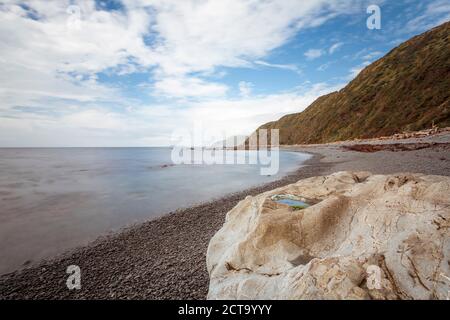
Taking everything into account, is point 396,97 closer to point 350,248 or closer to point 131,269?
point 350,248

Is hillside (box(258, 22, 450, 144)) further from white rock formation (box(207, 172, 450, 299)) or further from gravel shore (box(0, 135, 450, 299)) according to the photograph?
gravel shore (box(0, 135, 450, 299))

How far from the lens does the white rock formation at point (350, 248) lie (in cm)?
332

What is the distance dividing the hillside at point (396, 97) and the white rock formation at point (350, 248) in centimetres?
5285

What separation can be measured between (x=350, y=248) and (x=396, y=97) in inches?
2992

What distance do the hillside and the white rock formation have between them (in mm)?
52846

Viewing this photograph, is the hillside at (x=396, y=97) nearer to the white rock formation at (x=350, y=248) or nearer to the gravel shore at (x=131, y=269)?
the white rock formation at (x=350, y=248)

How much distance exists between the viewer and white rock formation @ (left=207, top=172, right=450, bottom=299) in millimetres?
3316

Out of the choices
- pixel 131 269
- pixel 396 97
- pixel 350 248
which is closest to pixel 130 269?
pixel 131 269

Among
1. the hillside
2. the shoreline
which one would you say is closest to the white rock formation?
the shoreline

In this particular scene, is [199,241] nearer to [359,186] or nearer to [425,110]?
[359,186]

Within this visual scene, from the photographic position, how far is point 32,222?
47.7ft

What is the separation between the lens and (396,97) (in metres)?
64.6
